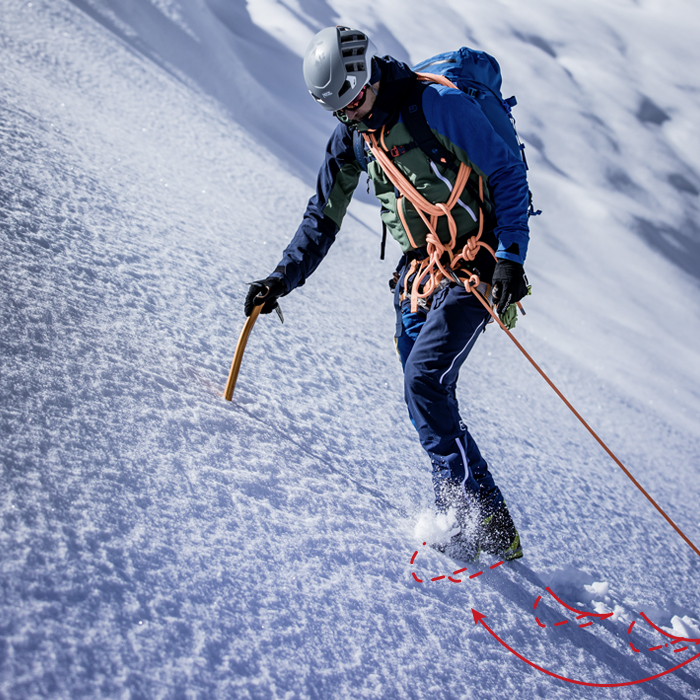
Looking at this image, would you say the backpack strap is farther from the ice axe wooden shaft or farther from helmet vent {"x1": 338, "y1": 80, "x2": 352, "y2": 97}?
the ice axe wooden shaft

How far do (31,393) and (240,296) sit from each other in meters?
1.29

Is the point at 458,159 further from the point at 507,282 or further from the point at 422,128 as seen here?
the point at 507,282

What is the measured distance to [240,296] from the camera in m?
2.55

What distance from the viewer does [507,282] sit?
4.85 feet

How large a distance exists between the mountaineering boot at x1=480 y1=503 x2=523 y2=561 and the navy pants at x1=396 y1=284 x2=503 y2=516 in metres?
0.03

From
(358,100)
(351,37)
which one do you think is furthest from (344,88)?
(351,37)

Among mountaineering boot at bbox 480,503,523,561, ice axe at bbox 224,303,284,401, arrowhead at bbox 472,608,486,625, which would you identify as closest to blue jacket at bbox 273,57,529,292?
ice axe at bbox 224,303,284,401

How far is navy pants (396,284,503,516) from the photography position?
5.08ft

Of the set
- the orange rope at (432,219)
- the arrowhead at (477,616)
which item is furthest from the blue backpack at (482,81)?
the arrowhead at (477,616)

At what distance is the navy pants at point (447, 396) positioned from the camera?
155cm

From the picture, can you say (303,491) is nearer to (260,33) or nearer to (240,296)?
(240,296)

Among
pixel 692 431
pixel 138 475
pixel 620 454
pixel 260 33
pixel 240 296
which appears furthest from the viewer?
pixel 260 33

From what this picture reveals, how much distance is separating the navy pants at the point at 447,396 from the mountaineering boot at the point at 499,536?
0.10ft

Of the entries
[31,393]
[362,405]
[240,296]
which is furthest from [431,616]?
[240,296]
